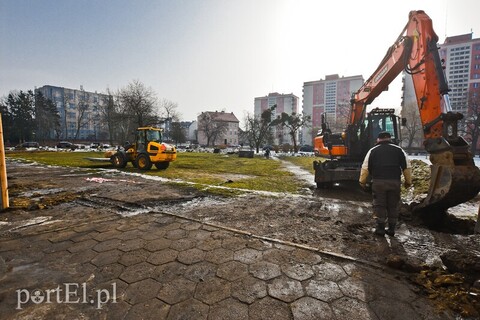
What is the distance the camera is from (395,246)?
3439mm

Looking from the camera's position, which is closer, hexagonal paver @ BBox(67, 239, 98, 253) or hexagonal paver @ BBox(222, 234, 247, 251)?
hexagonal paver @ BBox(67, 239, 98, 253)

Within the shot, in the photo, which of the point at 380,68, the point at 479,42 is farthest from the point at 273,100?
the point at 380,68

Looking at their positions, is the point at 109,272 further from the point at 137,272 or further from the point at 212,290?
the point at 212,290

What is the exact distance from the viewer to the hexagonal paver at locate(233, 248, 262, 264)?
293 cm

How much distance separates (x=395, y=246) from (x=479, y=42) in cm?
9081

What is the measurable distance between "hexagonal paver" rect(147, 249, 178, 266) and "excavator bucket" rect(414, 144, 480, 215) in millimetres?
4544

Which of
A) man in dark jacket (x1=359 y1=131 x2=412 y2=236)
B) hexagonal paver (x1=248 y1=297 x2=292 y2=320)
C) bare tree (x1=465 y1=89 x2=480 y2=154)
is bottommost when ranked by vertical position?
hexagonal paver (x1=248 y1=297 x2=292 y2=320)

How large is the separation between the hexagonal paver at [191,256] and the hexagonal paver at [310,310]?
4.39 feet

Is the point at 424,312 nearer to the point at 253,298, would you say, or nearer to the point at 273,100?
the point at 253,298

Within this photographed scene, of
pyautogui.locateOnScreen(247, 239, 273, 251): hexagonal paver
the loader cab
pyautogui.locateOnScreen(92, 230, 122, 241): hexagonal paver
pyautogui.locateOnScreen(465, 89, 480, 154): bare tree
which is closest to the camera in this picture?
pyautogui.locateOnScreen(247, 239, 273, 251): hexagonal paver

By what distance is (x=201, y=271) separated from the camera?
2.68m

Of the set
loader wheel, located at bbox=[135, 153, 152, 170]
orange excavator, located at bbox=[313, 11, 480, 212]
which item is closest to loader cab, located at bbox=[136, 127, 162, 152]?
loader wheel, located at bbox=[135, 153, 152, 170]

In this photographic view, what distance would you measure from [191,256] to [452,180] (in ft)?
14.3

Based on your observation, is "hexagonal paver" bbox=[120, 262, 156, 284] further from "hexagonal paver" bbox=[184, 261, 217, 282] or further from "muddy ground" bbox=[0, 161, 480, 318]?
"muddy ground" bbox=[0, 161, 480, 318]
